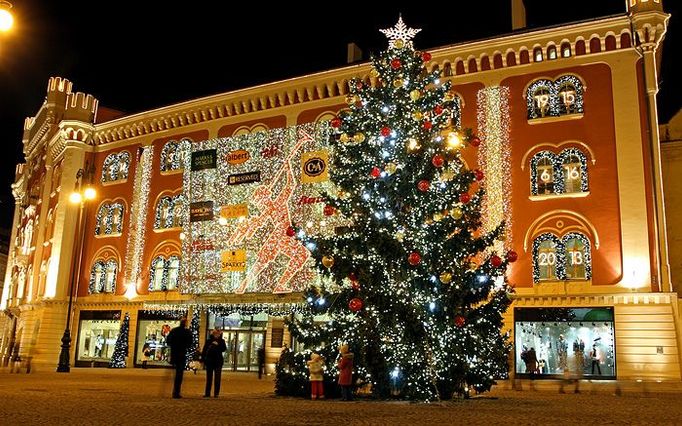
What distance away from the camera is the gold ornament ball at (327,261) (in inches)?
599

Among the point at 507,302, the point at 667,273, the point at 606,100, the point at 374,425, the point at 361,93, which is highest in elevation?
the point at 606,100

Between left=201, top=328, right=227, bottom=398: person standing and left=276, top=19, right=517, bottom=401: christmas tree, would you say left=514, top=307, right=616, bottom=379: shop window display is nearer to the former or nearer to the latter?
left=276, top=19, right=517, bottom=401: christmas tree

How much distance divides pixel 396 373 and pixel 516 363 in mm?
12331

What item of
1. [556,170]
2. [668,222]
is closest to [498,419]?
[556,170]

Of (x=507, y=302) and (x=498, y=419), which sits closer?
(x=498, y=419)

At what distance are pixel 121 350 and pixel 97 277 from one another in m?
5.29

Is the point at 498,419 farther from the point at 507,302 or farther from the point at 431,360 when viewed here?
the point at 507,302

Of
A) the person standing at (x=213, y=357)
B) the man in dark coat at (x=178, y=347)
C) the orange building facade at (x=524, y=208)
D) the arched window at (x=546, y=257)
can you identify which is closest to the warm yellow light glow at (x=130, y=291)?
the orange building facade at (x=524, y=208)

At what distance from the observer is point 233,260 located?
104 ft

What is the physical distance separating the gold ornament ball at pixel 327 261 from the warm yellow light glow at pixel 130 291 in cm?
2261

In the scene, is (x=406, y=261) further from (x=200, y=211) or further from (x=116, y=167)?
(x=116, y=167)

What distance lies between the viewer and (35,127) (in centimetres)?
4825

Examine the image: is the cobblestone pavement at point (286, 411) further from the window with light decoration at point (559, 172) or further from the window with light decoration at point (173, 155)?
the window with light decoration at point (173, 155)

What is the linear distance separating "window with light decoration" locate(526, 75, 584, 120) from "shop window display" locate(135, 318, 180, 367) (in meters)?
19.7
